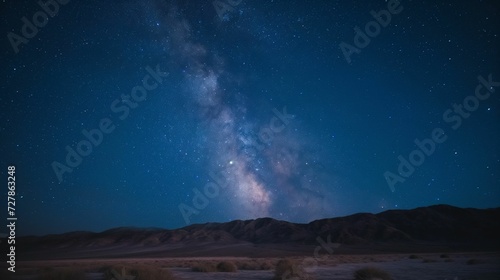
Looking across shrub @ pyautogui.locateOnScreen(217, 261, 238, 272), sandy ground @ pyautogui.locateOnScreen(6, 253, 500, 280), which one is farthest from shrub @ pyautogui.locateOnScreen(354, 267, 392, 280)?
shrub @ pyautogui.locateOnScreen(217, 261, 238, 272)

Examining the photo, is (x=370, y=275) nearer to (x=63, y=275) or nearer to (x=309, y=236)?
(x=63, y=275)

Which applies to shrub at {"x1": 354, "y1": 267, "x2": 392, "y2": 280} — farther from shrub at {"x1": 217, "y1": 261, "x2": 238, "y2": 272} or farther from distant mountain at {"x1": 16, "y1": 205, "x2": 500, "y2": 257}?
distant mountain at {"x1": 16, "y1": 205, "x2": 500, "y2": 257}

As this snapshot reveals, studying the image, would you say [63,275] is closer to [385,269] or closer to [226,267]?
[226,267]

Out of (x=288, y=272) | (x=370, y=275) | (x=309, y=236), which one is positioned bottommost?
(x=309, y=236)

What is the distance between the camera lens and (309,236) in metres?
96.4

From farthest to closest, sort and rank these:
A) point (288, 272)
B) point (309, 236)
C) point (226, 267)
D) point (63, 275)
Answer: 1. point (309, 236)
2. point (226, 267)
3. point (288, 272)
4. point (63, 275)

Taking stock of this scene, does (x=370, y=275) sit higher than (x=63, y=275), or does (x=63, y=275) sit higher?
(x=63, y=275)

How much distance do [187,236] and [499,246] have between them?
84360mm

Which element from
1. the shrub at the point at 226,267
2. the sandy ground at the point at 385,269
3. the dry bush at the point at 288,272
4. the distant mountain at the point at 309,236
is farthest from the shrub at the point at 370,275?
the distant mountain at the point at 309,236

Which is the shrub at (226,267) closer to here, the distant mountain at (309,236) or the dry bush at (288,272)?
the dry bush at (288,272)

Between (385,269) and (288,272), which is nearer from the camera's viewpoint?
(288,272)

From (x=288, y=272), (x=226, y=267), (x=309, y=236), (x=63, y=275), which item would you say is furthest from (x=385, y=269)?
(x=309, y=236)

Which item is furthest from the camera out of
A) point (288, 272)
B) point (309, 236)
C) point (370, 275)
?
point (309, 236)

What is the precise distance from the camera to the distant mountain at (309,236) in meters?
78.4
